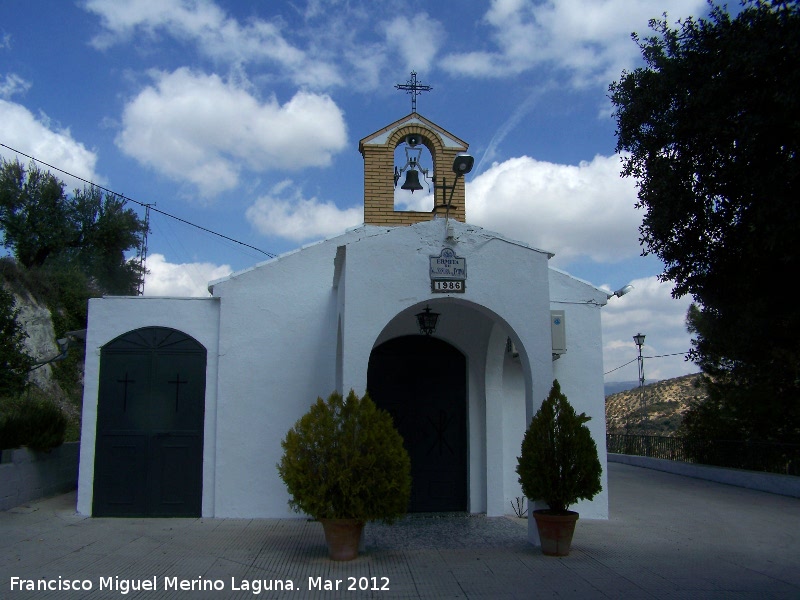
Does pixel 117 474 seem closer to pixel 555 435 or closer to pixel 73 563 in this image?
pixel 73 563

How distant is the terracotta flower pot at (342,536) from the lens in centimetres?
714

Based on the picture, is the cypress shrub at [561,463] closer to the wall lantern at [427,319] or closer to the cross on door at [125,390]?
the wall lantern at [427,319]

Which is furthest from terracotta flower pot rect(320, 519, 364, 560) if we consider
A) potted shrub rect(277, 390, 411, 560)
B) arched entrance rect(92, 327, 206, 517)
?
arched entrance rect(92, 327, 206, 517)

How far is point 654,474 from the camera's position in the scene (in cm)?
1775

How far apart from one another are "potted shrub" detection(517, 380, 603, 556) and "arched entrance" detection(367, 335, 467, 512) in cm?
295

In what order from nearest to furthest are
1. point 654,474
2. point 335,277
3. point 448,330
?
point 335,277 < point 448,330 < point 654,474

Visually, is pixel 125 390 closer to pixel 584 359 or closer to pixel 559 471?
pixel 559 471

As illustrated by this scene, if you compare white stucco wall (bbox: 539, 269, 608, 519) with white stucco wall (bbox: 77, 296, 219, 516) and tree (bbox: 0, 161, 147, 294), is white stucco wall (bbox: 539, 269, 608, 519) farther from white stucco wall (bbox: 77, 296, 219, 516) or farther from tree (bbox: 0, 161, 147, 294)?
tree (bbox: 0, 161, 147, 294)

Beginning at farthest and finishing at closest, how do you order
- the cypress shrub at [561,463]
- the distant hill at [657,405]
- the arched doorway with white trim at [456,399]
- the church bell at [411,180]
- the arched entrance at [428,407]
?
the distant hill at [657,405], the church bell at [411,180], the arched entrance at [428,407], the arched doorway with white trim at [456,399], the cypress shrub at [561,463]

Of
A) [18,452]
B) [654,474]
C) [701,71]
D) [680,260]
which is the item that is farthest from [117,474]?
[654,474]

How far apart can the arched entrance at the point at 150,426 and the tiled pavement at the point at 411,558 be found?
39cm

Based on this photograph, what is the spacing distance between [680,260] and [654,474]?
1329 centimetres

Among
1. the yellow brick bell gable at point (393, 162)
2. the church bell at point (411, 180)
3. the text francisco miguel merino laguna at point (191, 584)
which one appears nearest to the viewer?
the text francisco miguel merino laguna at point (191, 584)

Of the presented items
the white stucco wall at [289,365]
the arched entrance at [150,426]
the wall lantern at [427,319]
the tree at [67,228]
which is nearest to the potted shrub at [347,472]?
the white stucco wall at [289,365]
